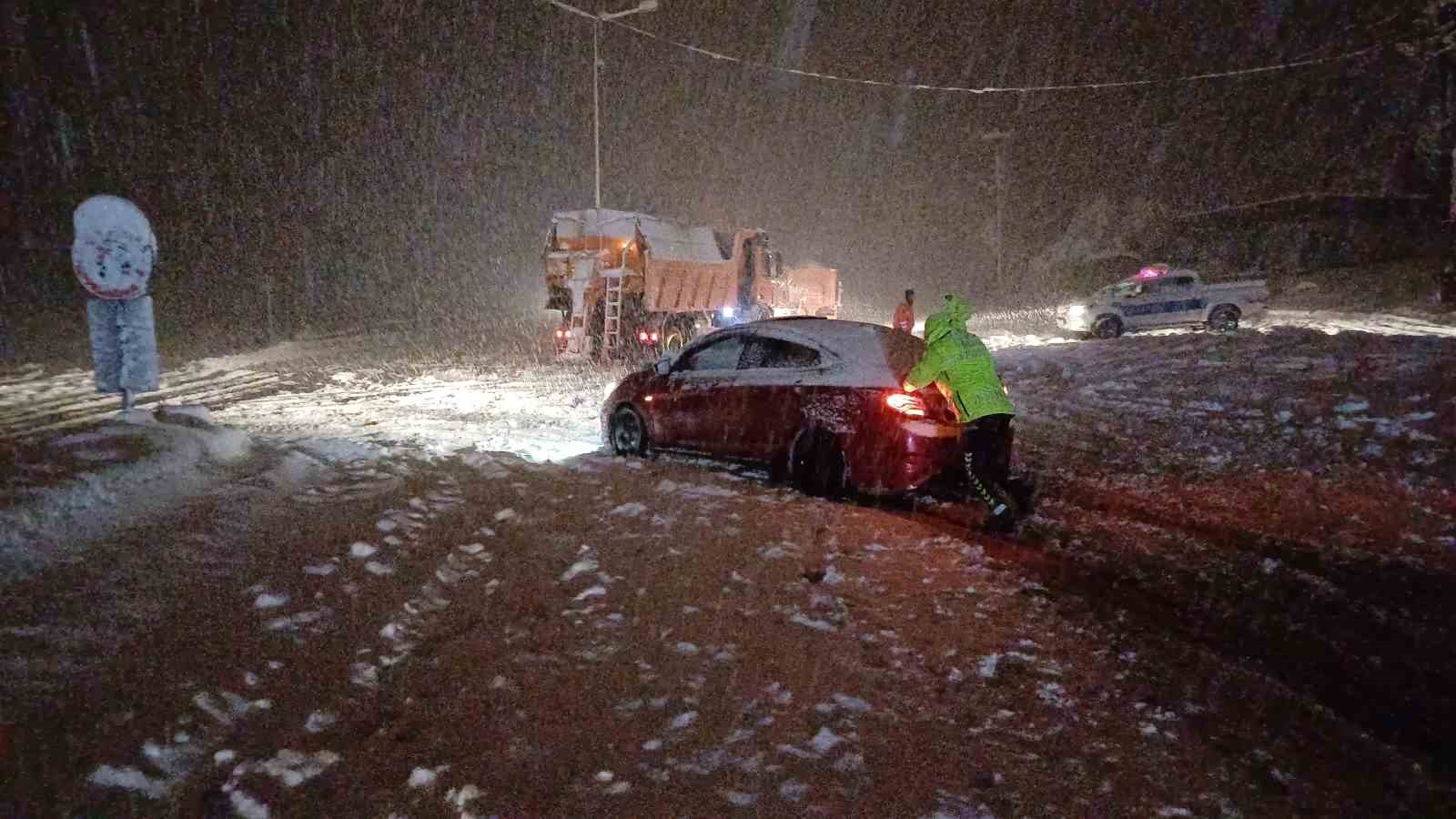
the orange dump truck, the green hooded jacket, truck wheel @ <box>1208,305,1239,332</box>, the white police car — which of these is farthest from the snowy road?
truck wheel @ <box>1208,305,1239,332</box>

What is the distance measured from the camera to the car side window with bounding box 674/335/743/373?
7.96 m

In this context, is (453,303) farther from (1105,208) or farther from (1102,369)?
(1105,208)

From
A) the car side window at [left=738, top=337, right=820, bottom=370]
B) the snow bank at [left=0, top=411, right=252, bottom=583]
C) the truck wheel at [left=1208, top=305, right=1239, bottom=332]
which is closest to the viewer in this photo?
the snow bank at [left=0, top=411, right=252, bottom=583]

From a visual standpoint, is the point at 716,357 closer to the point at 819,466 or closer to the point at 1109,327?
the point at 819,466

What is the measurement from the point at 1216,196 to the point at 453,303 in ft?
121

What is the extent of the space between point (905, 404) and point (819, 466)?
3.10 feet

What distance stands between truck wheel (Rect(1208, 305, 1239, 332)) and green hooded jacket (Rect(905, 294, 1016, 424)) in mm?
18131

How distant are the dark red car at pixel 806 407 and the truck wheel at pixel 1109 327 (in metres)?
16.3

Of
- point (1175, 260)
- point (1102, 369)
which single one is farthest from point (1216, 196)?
point (1102, 369)

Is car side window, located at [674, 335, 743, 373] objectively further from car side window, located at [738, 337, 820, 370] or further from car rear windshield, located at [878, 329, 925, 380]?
car rear windshield, located at [878, 329, 925, 380]

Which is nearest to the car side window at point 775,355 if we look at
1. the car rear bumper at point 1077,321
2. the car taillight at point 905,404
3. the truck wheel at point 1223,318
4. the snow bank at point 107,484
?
the car taillight at point 905,404

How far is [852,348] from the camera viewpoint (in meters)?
7.10

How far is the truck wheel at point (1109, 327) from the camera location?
21.8 metres

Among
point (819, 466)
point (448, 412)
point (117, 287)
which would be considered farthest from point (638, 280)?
point (819, 466)
